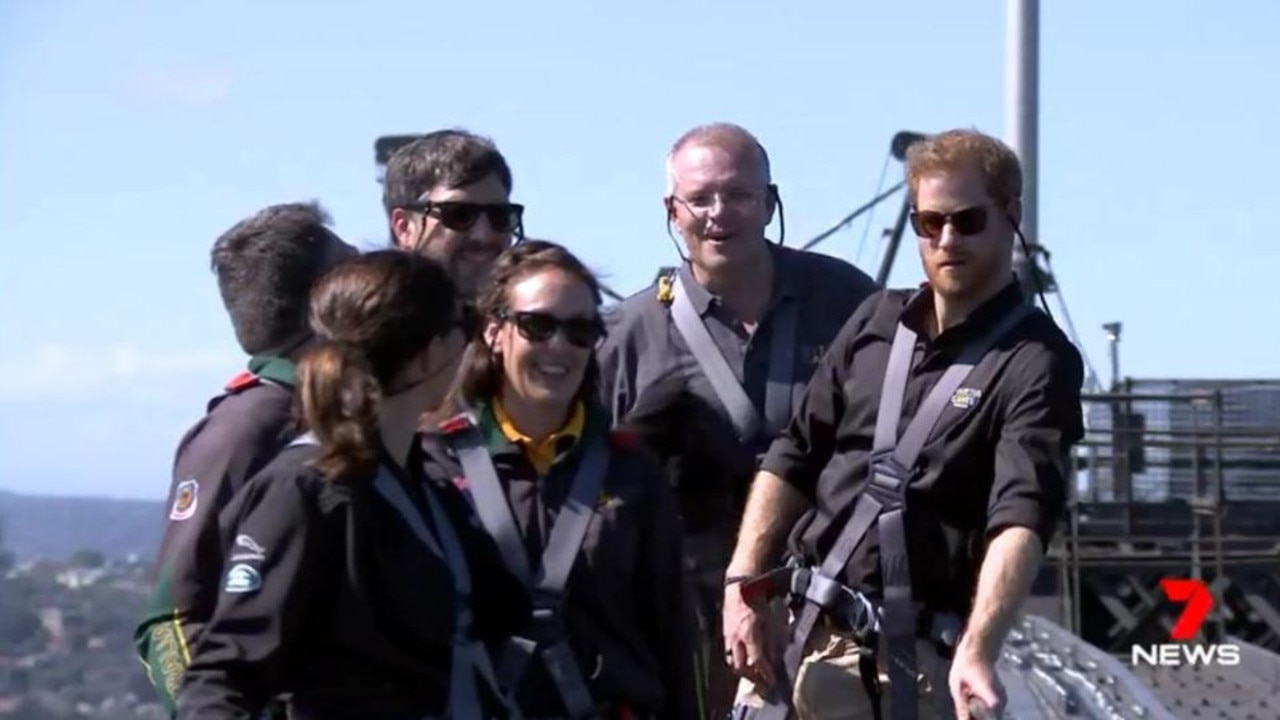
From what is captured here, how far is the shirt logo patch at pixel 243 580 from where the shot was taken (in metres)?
4.51

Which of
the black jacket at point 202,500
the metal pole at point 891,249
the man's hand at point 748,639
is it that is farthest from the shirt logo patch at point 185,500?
the metal pole at point 891,249

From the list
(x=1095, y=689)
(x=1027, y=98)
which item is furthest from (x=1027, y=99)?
(x=1095, y=689)

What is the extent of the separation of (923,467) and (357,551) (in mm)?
1760

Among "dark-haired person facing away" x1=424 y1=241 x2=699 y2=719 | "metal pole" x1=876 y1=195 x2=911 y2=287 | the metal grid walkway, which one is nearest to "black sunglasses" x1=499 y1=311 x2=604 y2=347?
"dark-haired person facing away" x1=424 y1=241 x2=699 y2=719

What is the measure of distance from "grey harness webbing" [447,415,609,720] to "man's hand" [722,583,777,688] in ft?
2.83

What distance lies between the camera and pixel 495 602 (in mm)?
4973

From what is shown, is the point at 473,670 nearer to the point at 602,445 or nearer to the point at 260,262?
the point at 602,445

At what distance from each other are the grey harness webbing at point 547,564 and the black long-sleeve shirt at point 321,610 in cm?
44

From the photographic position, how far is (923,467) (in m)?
5.94

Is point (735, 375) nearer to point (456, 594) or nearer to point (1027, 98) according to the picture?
point (456, 594)

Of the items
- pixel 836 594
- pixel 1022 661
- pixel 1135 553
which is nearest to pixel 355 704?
pixel 836 594

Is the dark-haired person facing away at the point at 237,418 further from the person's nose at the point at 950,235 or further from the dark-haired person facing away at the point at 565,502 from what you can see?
the person's nose at the point at 950,235

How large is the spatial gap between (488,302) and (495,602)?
877mm

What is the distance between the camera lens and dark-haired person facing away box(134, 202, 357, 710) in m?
5.06
